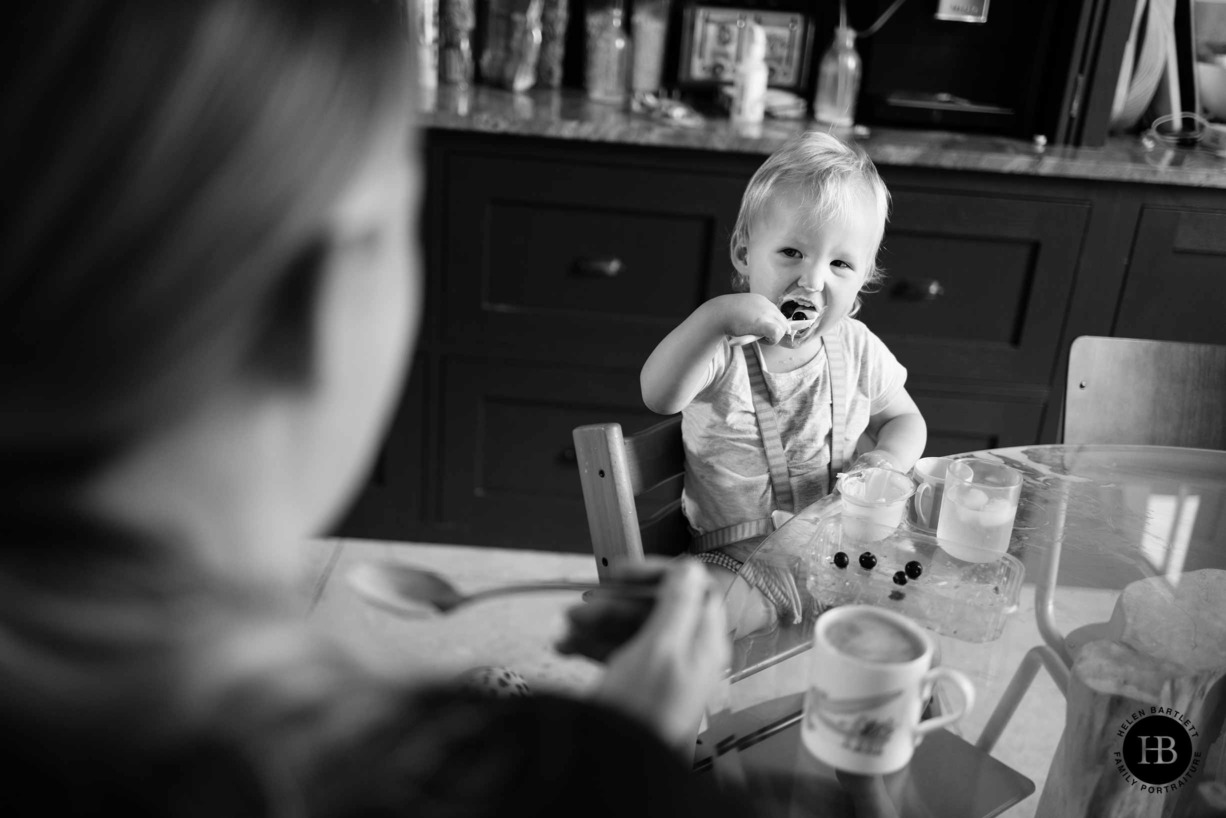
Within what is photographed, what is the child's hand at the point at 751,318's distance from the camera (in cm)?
127

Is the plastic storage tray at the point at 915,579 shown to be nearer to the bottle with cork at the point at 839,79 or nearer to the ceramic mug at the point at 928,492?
the ceramic mug at the point at 928,492

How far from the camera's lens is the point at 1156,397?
1.63 metres

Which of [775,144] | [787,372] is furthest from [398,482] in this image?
[787,372]

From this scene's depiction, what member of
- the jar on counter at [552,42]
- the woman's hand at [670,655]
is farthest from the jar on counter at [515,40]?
the woman's hand at [670,655]

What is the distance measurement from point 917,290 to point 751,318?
3.27ft

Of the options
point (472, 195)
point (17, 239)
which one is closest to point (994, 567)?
point (17, 239)

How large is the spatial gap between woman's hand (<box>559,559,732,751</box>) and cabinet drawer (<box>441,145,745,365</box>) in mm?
1644

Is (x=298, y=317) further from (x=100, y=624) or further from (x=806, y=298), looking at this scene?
(x=806, y=298)

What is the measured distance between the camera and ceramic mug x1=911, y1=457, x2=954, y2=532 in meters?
1.20

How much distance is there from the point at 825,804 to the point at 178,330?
24.0 inches

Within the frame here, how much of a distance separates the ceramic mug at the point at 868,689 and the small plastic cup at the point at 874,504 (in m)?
0.39

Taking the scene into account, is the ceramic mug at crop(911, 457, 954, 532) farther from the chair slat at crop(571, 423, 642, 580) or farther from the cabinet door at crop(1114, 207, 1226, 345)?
the cabinet door at crop(1114, 207, 1226, 345)

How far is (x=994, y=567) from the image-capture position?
112 cm

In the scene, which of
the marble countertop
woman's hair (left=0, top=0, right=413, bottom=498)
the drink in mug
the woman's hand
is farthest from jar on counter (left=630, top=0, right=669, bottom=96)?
woman's hair (left=0, top=0, right=413, bottom=498)
